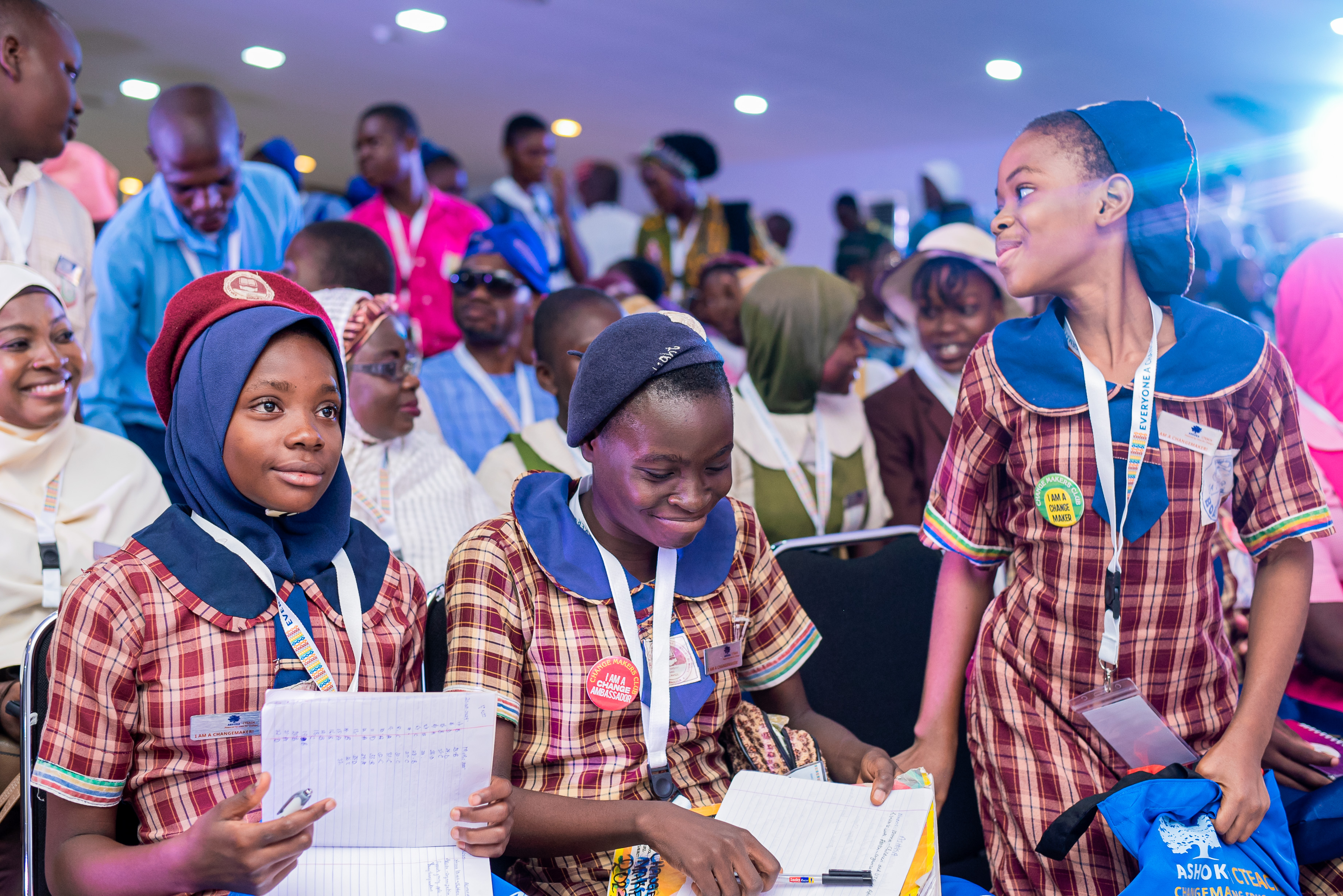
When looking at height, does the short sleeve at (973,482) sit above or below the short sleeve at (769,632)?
above

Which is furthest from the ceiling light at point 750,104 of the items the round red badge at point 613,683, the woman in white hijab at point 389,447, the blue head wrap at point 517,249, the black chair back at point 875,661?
the round red badge at point 613,683

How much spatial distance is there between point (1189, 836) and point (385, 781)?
1.33 meters

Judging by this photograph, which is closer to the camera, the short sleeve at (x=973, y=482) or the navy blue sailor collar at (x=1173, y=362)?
the navy blue sailor collar at (x=1173, y=362)

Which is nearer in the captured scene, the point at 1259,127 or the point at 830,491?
the point at 830,491

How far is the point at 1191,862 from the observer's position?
1.76 meters

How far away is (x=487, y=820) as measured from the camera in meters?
1.61

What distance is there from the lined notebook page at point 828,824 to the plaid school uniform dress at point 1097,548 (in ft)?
1.14

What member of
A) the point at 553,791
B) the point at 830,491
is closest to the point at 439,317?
the point at 830,491

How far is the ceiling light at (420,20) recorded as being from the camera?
8.01 metres

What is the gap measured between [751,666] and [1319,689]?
1.50 m

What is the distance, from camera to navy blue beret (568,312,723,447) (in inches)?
71.6

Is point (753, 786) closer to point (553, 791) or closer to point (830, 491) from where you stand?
point (553, 791)

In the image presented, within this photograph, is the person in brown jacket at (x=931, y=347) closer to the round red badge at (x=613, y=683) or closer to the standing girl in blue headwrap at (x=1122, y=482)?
the standing girl in blue headwrap at (x=1122, y=482)

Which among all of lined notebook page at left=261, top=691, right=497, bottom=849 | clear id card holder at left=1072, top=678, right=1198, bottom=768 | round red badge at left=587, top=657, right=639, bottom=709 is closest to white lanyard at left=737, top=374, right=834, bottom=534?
clear id card holder at left=1072, top=678, right=1198, bottom=768
